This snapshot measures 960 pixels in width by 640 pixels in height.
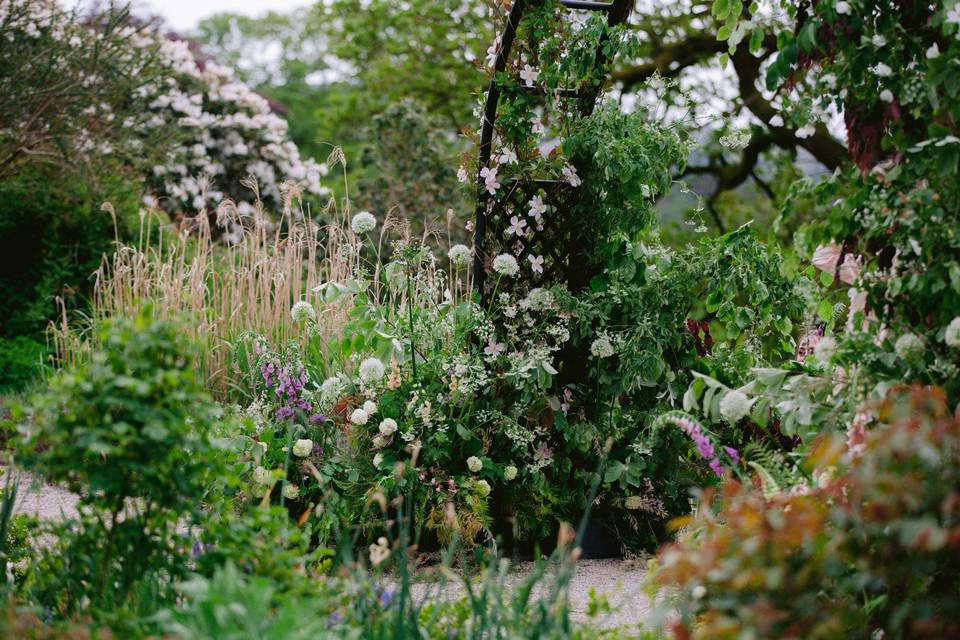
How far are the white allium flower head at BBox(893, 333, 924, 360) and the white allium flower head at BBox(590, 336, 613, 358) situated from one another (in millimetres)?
1146

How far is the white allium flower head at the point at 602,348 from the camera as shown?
10.8 feet

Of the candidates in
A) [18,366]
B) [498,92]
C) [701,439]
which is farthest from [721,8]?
[18,366]

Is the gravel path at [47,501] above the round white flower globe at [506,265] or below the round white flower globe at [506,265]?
below

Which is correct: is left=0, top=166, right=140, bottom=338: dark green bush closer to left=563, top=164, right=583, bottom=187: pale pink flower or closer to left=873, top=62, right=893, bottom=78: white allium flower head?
left=563, top=164, right=583, bottom=187: pale pink flower

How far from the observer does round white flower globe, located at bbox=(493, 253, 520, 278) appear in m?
3.35

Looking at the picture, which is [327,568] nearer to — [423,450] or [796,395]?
[423,450]

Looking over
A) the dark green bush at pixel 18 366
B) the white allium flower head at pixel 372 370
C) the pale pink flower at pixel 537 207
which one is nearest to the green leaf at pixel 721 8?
the pale pink flower at pixel 537 207

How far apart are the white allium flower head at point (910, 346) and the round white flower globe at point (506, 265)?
1432 mm

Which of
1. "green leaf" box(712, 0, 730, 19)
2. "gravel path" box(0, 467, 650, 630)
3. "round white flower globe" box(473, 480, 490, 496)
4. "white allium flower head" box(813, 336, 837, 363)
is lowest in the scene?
"gravel path" box(0, 467, 650, 630)

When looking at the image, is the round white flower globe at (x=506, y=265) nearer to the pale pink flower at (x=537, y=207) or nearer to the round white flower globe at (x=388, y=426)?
the pale pink flower at (x=537, y=207)

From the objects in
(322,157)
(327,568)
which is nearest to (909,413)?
(327,568)

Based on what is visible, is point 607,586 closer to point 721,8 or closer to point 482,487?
point 482,487

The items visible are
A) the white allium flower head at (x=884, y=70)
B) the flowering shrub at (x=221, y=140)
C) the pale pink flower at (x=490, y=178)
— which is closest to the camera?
the white allium flower head at (x=884, y=70)

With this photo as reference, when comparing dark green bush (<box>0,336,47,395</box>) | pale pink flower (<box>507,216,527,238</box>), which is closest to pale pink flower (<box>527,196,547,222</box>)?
pale pink flower (<box>507,216,527,238</box>)
